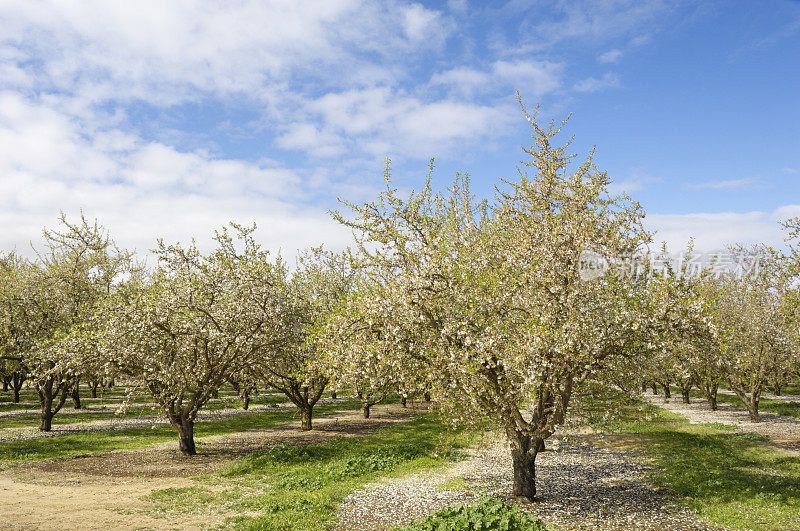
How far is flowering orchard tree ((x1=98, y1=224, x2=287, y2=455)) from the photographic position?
2450 centimetres

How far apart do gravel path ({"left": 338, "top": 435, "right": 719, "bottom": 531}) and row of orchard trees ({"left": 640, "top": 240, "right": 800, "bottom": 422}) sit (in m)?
4.48

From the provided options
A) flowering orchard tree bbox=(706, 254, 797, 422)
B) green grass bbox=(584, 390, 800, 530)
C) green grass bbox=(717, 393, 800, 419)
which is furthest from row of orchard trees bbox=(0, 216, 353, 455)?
green grass bbox=(717, 393, 800, 419)

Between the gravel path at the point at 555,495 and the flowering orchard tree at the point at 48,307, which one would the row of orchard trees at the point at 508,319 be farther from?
the flowering orchard tree at the point at 48,307

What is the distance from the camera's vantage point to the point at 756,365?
3716 centimetres

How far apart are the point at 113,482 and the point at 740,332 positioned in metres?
42.8

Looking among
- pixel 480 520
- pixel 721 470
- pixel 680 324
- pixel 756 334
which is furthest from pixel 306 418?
pixel 756 334

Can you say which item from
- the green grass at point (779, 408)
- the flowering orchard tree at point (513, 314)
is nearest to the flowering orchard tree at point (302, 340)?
the flowering orchard tree at point (513, 314)

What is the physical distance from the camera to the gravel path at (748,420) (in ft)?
100

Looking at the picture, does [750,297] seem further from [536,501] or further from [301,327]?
[301,327]

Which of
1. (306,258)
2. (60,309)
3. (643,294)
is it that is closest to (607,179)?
(643,294)

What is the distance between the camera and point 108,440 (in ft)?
105

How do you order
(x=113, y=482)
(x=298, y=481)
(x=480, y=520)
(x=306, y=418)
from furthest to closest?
1. (x=306, y=418)
2. (x=113, y=482)
3. (x=298, y=481)
4. (x=480, y=520)

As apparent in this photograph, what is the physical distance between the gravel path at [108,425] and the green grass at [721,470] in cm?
2317

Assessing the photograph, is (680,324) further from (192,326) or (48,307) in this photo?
(48,307)
